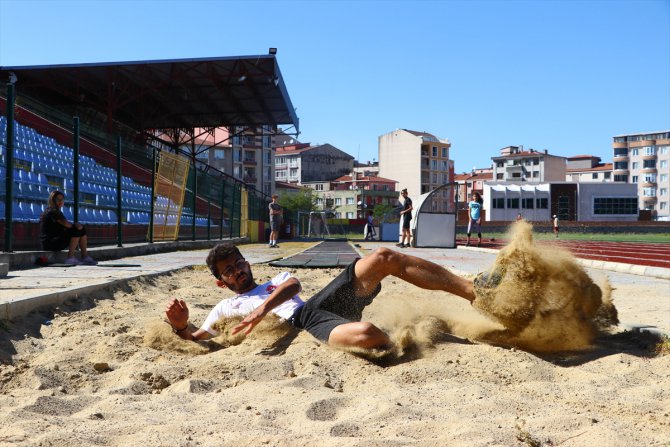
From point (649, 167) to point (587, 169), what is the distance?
11.9 metres

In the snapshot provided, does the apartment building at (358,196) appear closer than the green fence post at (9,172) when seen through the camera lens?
No

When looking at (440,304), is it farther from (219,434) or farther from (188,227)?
(188,227)

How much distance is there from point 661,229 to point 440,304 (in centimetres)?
5320

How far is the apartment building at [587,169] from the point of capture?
402 ft

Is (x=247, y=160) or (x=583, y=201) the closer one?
(x=583, y=201)

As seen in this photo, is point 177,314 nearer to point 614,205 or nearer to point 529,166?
point 614,205

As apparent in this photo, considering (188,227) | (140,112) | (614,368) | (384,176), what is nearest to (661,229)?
(140,112)

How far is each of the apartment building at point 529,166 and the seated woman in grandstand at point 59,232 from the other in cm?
10571

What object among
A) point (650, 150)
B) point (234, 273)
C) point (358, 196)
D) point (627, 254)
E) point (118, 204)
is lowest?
point (627, 254)

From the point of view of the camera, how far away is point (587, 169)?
125875 millimetres

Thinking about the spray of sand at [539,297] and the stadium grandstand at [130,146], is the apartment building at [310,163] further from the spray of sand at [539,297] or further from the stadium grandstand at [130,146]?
the spray of sand at [539,297]

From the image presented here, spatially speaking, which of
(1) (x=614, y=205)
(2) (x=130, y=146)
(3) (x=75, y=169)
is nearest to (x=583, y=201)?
(1) (x=614, y=205)

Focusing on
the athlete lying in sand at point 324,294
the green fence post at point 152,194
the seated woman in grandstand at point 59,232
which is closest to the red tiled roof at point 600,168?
the green fence post at point 152,194

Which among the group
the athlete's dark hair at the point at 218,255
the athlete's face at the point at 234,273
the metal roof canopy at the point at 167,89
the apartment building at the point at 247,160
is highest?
the apartment building at the point at 247,160
